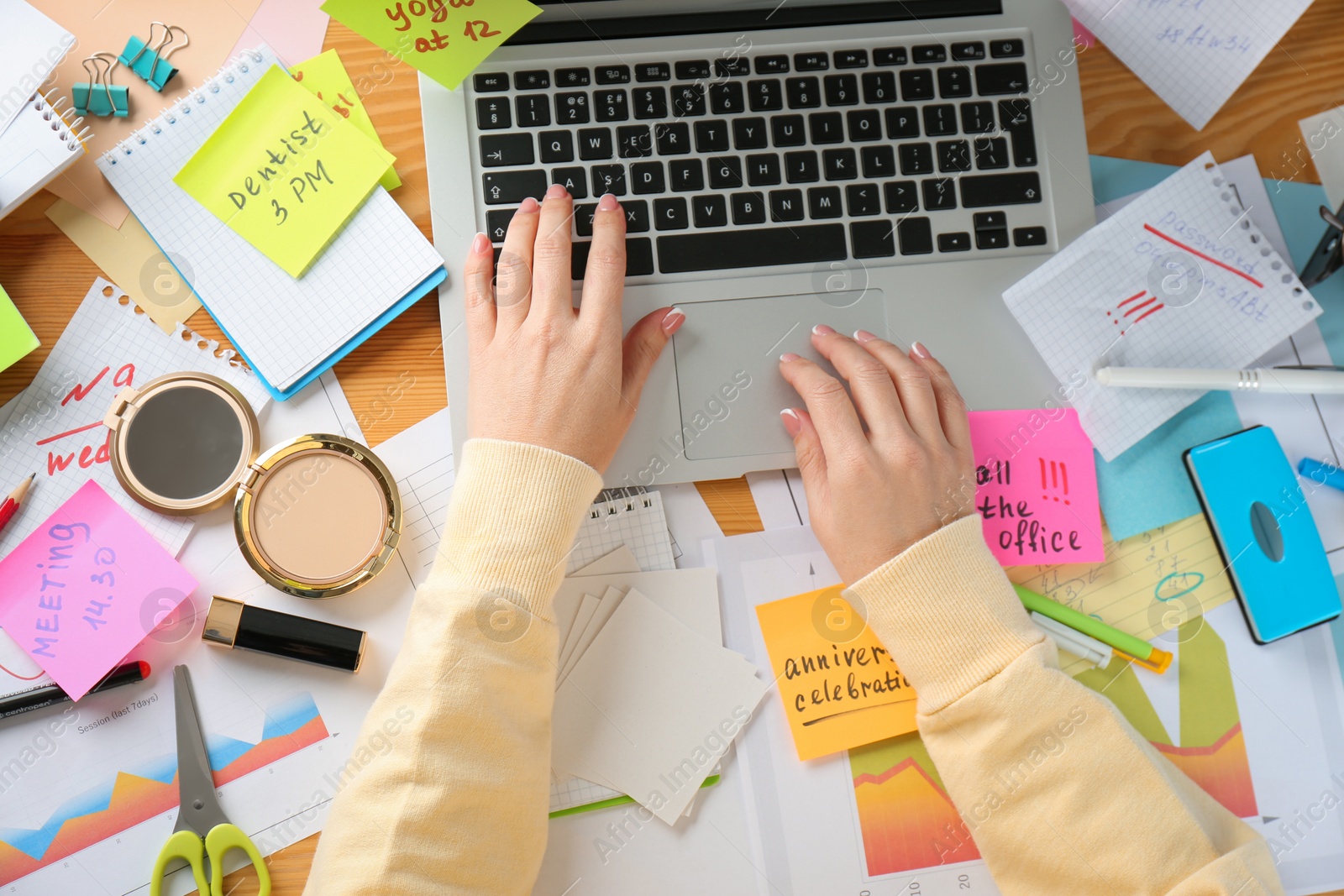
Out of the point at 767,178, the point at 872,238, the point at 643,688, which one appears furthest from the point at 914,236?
the point at 643,688

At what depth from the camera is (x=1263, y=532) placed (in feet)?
2.63

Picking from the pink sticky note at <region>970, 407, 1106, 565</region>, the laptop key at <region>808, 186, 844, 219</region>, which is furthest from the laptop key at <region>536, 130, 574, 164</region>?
the pink sticky note at <region>970, 407, 1106, 565</region>

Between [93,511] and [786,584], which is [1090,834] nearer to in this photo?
[786,584]

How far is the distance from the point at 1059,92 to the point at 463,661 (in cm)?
71

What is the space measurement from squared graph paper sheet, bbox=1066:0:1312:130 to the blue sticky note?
0.93 ft

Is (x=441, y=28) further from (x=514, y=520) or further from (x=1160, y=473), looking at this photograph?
(x=1160, y=473)

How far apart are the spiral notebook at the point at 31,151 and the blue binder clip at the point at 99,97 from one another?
0.04 metres

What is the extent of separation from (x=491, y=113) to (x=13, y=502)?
0.52 metres

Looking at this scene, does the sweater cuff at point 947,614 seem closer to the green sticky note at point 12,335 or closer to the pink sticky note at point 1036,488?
the pink sticky note at point 1036,488

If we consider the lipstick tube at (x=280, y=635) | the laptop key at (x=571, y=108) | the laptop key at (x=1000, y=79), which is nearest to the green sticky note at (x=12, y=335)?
the lipstick tube at (x=280, y=635)

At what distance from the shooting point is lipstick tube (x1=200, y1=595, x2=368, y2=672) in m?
0.71

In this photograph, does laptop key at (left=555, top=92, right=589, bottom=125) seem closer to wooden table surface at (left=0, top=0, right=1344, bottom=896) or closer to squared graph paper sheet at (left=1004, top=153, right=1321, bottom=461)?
wooden table surface at (left=0, top=0, right=1344, bottom=896)

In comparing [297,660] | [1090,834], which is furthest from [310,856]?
[1090,834]

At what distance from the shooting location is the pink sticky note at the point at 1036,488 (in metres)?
0.79
